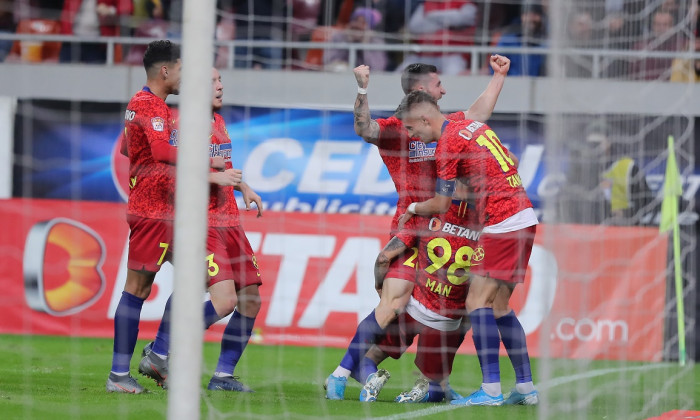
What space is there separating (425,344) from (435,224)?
2.20ft

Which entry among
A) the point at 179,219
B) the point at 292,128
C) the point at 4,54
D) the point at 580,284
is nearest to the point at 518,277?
the point at 580,284

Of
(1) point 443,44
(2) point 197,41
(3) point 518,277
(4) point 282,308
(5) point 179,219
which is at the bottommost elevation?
(4) point 282,308

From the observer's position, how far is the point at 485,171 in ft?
18.5

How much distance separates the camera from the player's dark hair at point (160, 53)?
580 cm

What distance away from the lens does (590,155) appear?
5.30 meters

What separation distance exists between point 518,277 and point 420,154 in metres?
0.87

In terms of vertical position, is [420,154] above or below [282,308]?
above

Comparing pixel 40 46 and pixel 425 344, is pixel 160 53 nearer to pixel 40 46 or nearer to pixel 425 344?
pixel 425 344

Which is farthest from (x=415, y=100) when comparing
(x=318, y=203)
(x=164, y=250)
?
(x=318, y=203)

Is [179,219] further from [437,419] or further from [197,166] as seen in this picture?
[437,419]

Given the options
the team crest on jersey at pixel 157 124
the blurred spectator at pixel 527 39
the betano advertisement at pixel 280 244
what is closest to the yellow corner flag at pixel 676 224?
the betano advertisement at pixel 280 244

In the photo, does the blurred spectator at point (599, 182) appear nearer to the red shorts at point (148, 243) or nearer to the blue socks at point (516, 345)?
the blue socks at point (516, 345)

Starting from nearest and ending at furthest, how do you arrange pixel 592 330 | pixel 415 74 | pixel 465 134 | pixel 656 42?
pixel 592 330
pixel 465 134
pixel 415 74
pixel 656 42

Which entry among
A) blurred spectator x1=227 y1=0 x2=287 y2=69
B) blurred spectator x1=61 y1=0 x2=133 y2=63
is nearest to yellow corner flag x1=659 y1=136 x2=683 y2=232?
blurred spectator x1=227 y1=0 x2=287 y2=69
